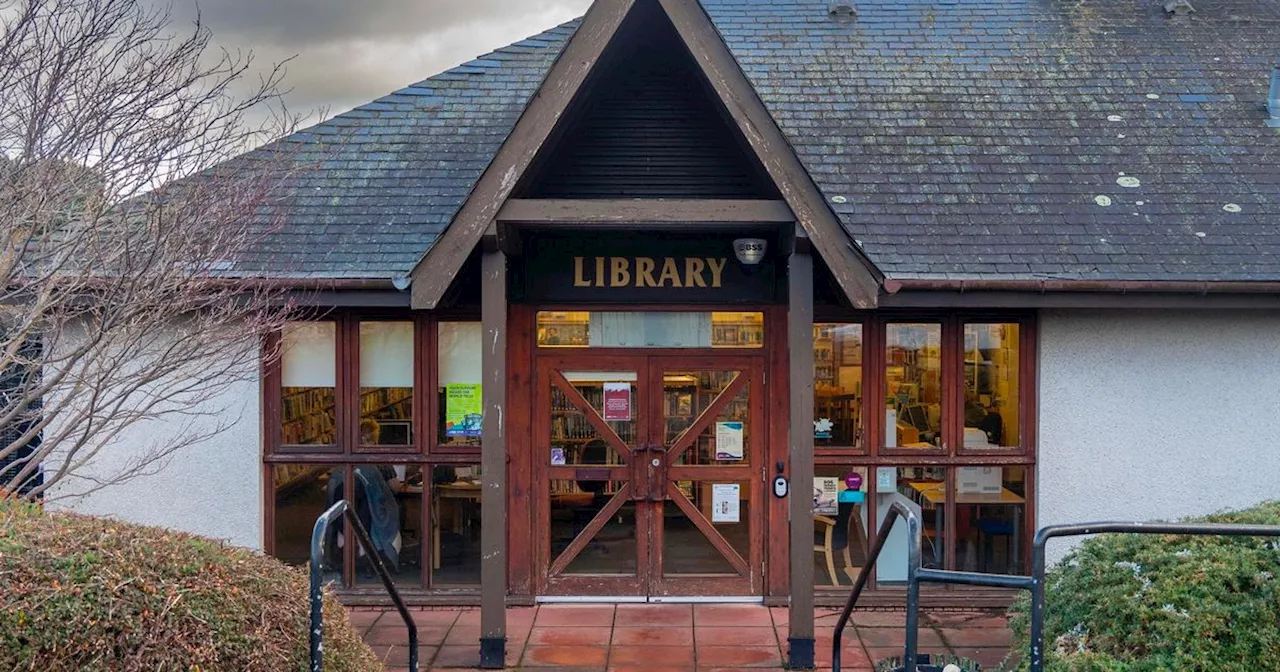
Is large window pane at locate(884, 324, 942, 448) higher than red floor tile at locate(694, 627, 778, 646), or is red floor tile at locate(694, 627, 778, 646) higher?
large window pane at locate(884, 324, 942, 448)

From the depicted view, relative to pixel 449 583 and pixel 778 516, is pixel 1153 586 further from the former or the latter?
pixel 449 583

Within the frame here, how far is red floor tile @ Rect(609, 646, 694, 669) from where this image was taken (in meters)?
6.40

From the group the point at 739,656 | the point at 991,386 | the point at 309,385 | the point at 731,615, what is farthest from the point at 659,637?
the point at 309,385

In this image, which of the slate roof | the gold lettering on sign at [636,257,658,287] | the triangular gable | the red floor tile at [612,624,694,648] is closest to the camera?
the triangular gable

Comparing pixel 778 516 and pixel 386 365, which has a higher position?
pixel 386 365

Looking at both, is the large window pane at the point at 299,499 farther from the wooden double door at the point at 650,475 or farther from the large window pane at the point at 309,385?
the wooden double door at the point at 650,475

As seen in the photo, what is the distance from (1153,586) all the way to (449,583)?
5354 millimetres

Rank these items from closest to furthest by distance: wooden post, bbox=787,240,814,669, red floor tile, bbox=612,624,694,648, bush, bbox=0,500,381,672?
bush, bbox=0,500,381,672, wooden post, bbox=787,240,814,669, red floor tile, bbox=612,624,694,648

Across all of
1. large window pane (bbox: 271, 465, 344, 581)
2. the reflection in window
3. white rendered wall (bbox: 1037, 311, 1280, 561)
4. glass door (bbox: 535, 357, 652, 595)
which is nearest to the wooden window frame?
white rendered wall (bbox: 1037, 311, 1280, 561)

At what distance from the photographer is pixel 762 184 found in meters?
6.70

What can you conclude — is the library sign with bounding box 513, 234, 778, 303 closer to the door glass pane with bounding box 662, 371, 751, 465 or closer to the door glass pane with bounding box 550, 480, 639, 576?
the door glass pane with bounding box 662, 371, 751, 465

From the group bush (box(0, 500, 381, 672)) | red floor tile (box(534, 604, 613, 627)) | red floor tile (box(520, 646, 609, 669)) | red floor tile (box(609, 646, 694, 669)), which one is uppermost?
bush (box(0, 500, 381, 672))

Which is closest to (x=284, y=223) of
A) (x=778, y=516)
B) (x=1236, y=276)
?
(x=778, y=516)

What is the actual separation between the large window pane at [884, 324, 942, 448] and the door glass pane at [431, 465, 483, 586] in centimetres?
354
